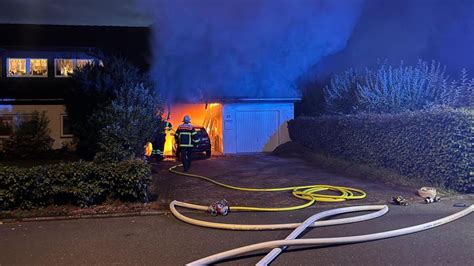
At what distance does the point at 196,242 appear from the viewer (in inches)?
239

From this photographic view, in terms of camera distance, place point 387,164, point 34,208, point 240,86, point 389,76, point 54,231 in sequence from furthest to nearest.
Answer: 1. point 240,86
2. point 389,76
3. point 387,164
4. point 34,208
5. point 54,231

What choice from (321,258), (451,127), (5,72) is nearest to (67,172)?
(321,258)

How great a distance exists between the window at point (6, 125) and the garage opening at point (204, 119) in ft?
24.0

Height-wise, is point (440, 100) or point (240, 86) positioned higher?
point (240, 86)

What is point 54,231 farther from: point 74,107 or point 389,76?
point 389,76

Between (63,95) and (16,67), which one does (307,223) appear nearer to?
(63,95)

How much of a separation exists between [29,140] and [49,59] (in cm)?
579

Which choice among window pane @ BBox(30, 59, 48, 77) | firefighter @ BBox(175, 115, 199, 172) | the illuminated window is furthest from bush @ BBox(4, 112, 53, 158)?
firefighter @ BBox(175, 115, 199, 172)

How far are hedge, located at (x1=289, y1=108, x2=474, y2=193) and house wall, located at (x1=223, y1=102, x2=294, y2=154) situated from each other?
15.7 ft

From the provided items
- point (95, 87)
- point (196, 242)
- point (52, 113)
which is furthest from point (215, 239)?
point (52, 113)

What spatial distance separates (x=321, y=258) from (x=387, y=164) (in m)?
7.44

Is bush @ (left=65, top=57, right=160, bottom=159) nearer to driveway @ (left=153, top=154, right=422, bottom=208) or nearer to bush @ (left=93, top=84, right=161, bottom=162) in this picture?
bush @ (left=93, top=84, right=161, bottom=162)

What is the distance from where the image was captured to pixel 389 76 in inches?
554

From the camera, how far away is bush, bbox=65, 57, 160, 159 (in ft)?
43.0
